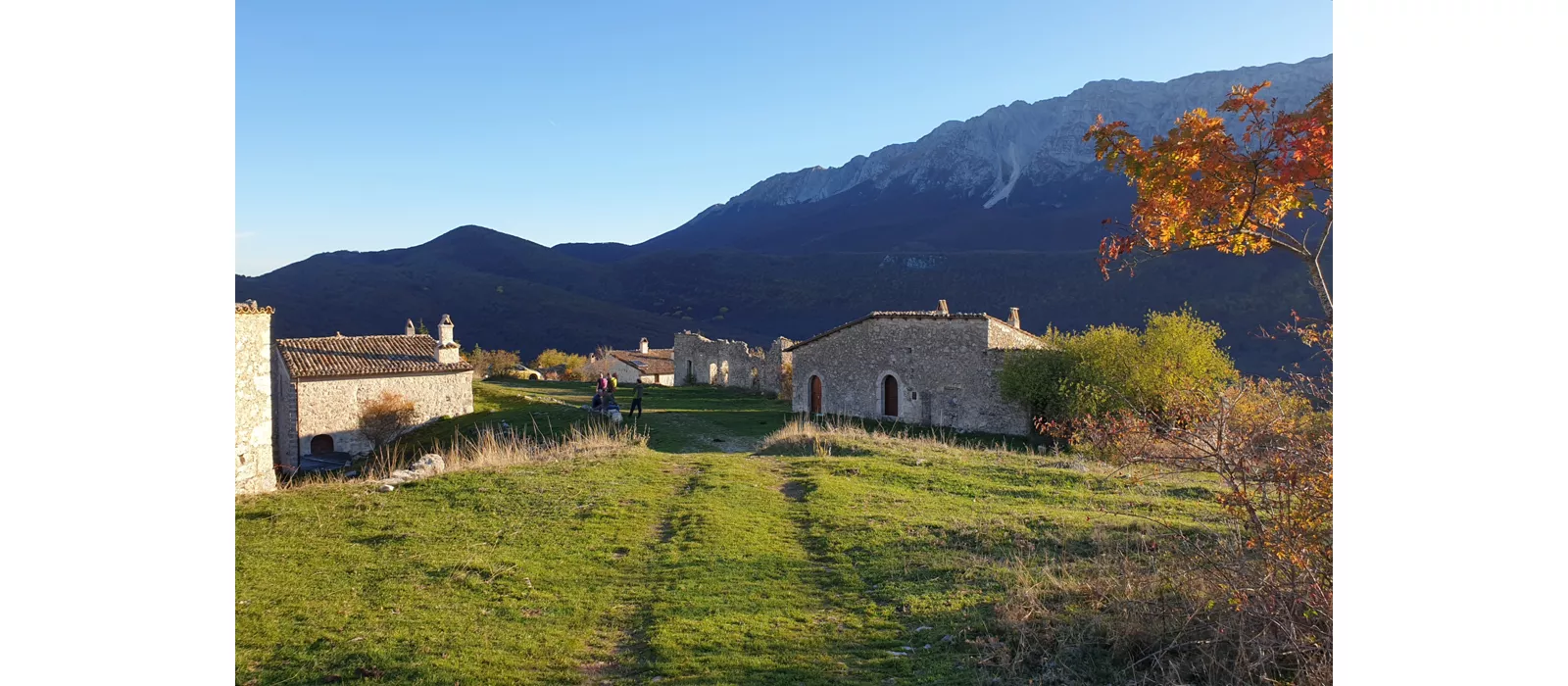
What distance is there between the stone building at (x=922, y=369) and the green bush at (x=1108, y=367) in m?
0.88

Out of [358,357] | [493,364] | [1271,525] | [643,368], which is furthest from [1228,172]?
[493,364]

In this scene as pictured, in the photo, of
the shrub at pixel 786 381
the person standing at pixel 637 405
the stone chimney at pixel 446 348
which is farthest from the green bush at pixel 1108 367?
the stone chimney at pixel 446 348

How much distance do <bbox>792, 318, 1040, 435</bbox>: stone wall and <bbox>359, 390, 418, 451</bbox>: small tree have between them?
44.8 ft

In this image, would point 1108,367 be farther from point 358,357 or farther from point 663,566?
point 358,357

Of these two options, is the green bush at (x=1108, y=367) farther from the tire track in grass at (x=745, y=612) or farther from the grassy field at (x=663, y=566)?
the tire track in grass at (x=745, y=612)

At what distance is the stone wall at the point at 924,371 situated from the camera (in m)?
23.4

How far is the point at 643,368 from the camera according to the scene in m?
40.0

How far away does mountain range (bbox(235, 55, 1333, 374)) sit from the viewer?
65.1m

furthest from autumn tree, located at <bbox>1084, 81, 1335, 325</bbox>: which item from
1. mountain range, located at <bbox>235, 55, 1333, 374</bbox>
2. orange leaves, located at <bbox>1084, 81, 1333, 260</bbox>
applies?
mountain range, located at <bbox>235, 55, 1333, 374</bbox>

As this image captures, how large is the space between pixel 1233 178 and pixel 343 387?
79.7 feet

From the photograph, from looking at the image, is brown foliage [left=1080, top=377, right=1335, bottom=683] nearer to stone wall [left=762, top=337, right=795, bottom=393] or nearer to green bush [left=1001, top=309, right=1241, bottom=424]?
green bush [left=1001, top=309, right=1241, bottom=424]
